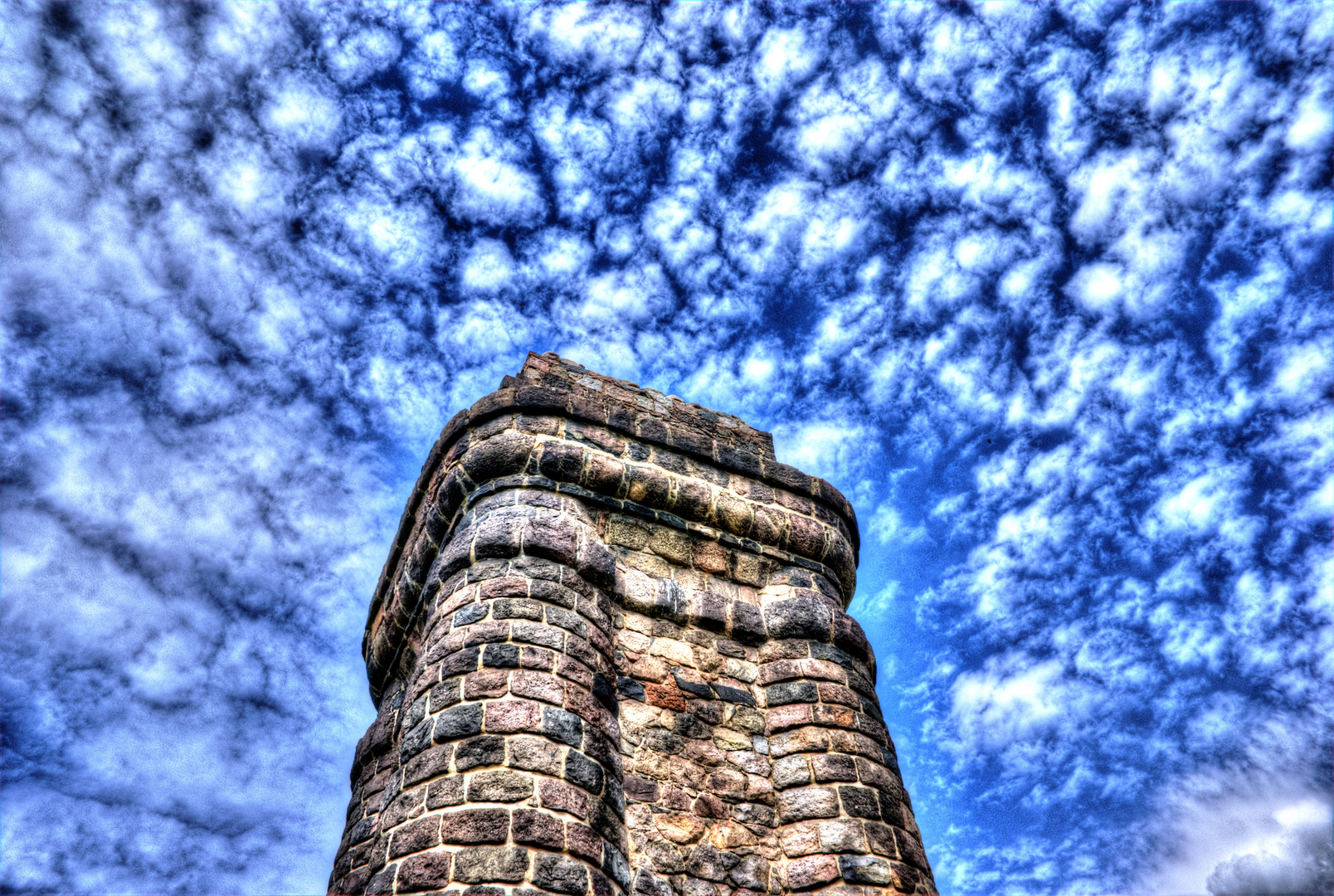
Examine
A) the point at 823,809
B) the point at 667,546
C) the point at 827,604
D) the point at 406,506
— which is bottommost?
the point at 823,809

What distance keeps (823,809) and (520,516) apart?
250 centimetres

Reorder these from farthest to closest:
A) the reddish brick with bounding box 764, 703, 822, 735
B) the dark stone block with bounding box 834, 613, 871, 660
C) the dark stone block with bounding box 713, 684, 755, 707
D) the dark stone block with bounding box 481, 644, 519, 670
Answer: the dark stone block with bounding box 834, 613, 871, 660
the dark stone block with bounding box 713, 684, 755, 707
the reddish brick with bounding box 764, 703, 822, 735
the dark stone block with bounding box 481, 644, 519, 670

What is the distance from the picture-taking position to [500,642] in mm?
4402

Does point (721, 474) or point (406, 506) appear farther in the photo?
point (406, 506)

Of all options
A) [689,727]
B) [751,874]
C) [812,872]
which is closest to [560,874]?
[751,874]

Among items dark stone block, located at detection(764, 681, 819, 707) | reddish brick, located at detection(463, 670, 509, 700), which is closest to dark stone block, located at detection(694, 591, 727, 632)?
dark stone block, located at detection(764, 681, 819, 707)

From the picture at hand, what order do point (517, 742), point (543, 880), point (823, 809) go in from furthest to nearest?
point (823, 809), point (517, 742), point (543, 880)

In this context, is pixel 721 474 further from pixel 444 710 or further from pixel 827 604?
pixel 444 710

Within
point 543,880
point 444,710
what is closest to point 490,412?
point 444,710

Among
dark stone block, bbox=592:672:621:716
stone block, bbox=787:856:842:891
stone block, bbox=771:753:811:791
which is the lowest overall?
stone block, bbox=787:856:842:891

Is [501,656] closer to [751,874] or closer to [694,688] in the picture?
[694,688]

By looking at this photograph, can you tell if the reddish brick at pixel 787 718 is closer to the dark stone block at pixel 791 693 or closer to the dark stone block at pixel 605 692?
the dark stone block at pixel 791 693

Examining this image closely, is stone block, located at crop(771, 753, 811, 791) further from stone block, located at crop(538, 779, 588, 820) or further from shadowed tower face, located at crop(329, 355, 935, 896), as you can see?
stone block, located at crop(538, 779, 588, 820)

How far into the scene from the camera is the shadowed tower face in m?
3.90
